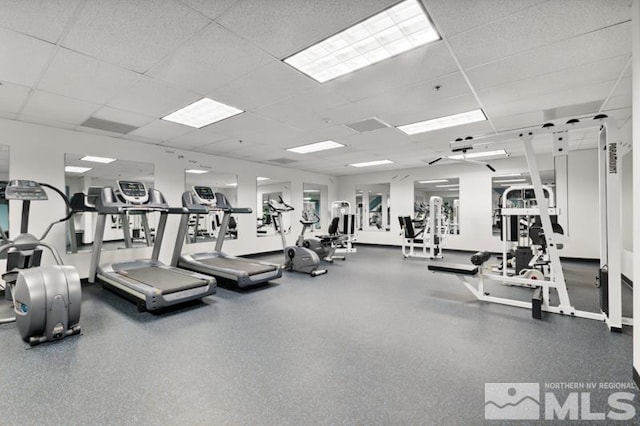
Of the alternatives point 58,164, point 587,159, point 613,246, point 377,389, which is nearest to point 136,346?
point 377,389

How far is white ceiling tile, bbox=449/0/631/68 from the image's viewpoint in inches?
76.0

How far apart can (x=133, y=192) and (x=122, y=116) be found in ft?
3.57

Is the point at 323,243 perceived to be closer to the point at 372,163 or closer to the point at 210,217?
the point at 372,163

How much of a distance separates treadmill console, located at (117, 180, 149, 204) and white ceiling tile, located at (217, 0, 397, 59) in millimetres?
3141

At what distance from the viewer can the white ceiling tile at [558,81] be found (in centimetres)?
275

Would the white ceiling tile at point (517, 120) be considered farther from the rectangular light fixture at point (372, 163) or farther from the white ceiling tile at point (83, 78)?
the white ceiling tile at point (83, 78)

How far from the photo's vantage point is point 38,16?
199 centimetres

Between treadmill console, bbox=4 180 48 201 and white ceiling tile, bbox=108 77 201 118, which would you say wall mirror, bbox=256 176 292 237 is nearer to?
white ceiling tile, bbox=108 77 201 118

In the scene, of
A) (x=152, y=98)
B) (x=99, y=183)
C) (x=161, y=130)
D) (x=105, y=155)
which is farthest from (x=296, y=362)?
(x=99, y=183)

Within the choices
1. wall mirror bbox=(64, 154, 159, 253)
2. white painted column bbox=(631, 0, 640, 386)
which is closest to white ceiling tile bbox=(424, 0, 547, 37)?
white painted column bbox=(631, 0, 640, 386)

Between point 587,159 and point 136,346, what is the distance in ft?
29.9

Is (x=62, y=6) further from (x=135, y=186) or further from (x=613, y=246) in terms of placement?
(x=613, y=246)

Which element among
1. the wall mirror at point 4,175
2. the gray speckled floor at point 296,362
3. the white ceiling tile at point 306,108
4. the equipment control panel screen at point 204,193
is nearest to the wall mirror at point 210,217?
the equipment control panel screen at point 204,193

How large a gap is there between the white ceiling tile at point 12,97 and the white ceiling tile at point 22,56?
0.21 metres
